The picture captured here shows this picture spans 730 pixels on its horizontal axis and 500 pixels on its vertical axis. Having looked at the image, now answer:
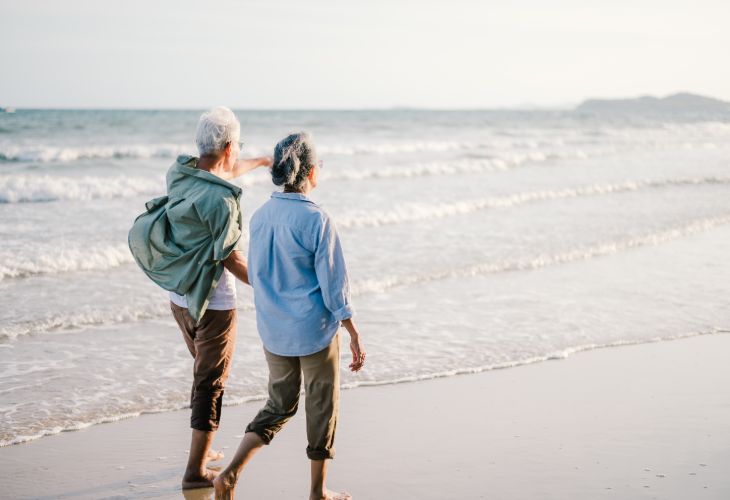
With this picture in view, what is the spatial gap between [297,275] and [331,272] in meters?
0.16

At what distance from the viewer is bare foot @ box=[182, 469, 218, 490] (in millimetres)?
3803

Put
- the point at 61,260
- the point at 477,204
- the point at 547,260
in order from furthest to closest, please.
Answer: the point at 477,204, the point at 547,260, the point at 61,260

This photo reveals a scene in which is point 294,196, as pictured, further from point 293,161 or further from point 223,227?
point 223,227

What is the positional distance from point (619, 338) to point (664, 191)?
1264cm

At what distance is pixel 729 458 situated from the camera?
4113 millimetres

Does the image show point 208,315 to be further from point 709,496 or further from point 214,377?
point 709,496

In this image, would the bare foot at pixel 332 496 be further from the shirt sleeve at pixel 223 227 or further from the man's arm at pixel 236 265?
the shirt sleeve at pixel 223 227

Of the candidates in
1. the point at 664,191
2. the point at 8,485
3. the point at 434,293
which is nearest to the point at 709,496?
the point at 8,485

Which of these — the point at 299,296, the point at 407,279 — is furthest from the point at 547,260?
the point at 299,296

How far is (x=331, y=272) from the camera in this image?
3107mm

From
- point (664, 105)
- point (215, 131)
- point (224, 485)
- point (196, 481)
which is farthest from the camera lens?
point (664, 105)

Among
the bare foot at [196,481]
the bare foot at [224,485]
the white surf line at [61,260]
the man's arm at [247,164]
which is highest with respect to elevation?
the man's arm at [247,164]

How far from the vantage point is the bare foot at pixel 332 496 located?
3492 millimetres

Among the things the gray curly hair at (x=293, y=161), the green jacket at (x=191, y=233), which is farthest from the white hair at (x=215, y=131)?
the gray curly hair at (x=293, y=161)
